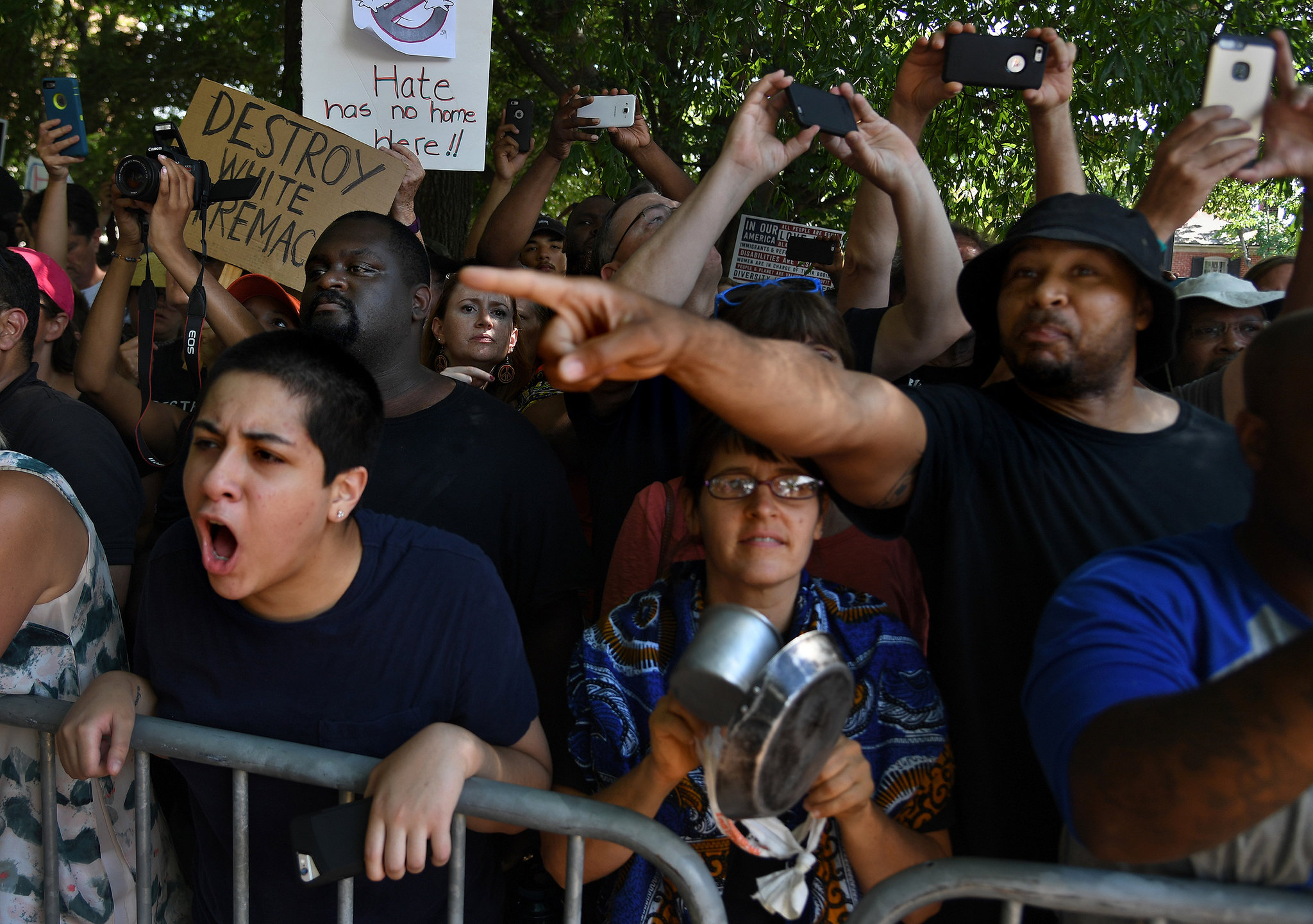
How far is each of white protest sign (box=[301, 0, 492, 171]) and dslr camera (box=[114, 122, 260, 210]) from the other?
938mm

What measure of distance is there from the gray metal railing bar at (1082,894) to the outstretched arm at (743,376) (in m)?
0.60

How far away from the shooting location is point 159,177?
9.27ft

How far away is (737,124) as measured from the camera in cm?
239

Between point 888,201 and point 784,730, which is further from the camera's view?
point 888,201

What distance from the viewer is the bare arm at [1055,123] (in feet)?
8.08

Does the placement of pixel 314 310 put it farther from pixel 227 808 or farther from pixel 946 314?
pixel 946 314

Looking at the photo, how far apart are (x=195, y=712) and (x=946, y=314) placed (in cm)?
178

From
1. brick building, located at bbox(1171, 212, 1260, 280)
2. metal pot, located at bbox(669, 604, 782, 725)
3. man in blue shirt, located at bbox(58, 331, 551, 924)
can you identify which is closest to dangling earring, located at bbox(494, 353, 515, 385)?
man in blue shirt, located at bbox(58, 331, 551, 924)

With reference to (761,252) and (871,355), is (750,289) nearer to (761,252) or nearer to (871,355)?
(871,355)

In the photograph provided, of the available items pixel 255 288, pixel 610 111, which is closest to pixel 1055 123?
pixel 610 111

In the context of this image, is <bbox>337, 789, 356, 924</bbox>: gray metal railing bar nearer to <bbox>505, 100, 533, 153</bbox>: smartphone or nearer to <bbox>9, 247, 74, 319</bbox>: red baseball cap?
<bbox>9, 247, 74, 319</bbox>: red baseball cap

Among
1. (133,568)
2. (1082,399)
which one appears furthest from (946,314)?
(133,568)

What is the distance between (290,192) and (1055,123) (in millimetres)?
2620

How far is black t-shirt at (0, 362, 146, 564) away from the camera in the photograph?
2.65 metres
